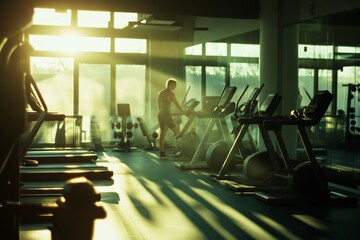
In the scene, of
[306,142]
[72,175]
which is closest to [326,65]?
[306,142]

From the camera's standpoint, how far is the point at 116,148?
41.6 feet

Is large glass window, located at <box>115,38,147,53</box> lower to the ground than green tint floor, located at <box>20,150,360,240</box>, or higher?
higher

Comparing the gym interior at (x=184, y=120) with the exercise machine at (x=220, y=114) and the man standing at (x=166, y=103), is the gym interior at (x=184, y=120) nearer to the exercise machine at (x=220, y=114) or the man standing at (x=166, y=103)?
the exercise machine at (x=220, y=114)

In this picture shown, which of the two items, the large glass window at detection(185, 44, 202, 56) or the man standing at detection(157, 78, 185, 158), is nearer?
the man standing at detection(157, 78, 185, 158)

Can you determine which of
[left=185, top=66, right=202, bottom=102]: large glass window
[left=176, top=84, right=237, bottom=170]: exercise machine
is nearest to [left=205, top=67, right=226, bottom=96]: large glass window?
[left=185, top=66, right=202, bottom=102]: large glass window

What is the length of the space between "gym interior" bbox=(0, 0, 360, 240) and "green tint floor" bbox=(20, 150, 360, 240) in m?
0.02

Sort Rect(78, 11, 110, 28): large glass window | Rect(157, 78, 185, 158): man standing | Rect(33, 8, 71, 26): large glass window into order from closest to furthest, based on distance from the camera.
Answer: Rect(157, 78, 185, 158): man standing < Rect(33, 8, 71, 26): large glass window < Rect(78, 11, 110, 28): large glass window

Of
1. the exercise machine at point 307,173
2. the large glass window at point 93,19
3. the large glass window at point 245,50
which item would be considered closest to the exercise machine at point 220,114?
the large glass window at point 245,50

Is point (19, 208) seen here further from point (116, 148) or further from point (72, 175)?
point (116, 148)

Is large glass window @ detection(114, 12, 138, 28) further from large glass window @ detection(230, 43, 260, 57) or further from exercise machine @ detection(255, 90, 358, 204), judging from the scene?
exercise machine @ detection(255, 90, 358, 204)

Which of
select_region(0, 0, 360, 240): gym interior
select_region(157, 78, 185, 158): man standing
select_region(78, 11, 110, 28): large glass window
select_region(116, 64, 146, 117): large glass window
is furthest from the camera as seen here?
select_region(116, 64, 146, 117): large glass window

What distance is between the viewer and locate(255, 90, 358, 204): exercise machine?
223 inches

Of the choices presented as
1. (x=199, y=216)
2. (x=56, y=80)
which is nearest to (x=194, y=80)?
(x=56, y=80)

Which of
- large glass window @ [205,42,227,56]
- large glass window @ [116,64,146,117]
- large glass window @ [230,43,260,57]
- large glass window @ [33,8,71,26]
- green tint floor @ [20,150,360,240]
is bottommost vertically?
green tint floor @ [20,150,360,240]
